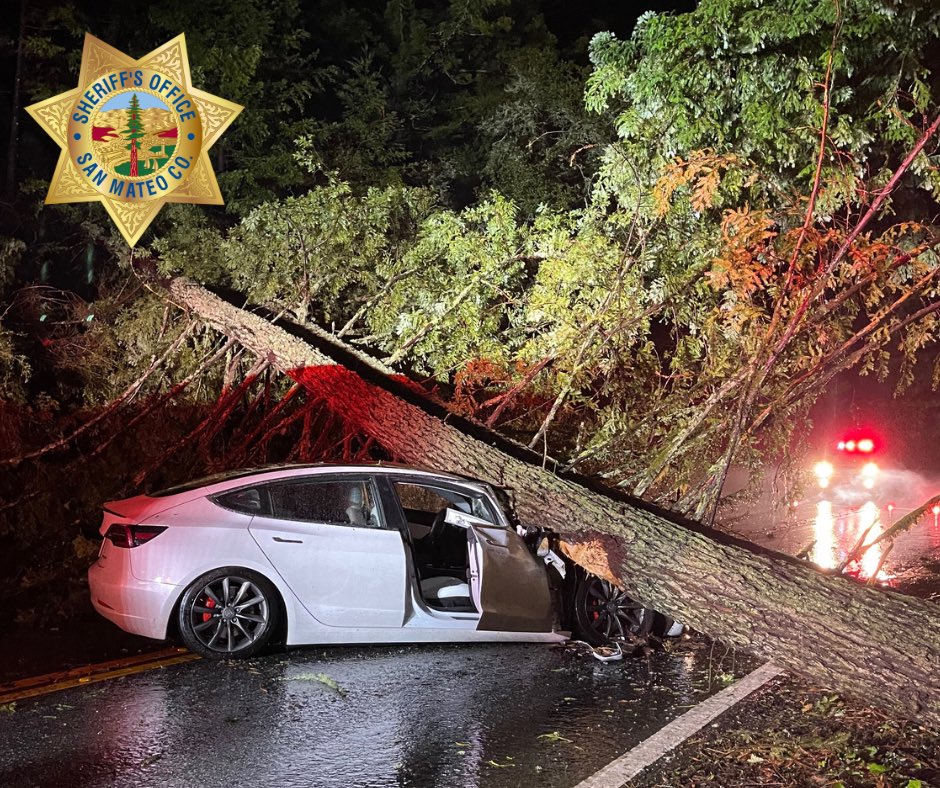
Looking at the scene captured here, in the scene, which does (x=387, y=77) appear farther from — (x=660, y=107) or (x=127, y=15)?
(x=660, y=107)

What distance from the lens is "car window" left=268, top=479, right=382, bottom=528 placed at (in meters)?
5.94

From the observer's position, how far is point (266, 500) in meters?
5.95

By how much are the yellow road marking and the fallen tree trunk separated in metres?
2.54

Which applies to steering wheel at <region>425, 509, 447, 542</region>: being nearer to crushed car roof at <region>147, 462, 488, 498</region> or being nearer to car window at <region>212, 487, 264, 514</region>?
crushed car roof at <region>147, 462, 488, 498</region>

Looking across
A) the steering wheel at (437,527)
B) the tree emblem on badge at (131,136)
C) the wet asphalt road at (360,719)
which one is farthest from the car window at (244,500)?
the tree emblem on badge at (131,136)

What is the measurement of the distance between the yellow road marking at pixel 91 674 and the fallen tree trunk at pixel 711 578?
2.54 meters

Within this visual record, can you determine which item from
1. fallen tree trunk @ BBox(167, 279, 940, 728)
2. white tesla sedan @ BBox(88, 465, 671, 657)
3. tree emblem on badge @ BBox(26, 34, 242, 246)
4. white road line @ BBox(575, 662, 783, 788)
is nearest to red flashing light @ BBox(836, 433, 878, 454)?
fallen tree trunk @ BBox(167, 279, 940, 728)

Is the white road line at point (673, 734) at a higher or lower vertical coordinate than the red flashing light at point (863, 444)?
lower

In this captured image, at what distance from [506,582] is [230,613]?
1.72m

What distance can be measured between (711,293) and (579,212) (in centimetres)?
178

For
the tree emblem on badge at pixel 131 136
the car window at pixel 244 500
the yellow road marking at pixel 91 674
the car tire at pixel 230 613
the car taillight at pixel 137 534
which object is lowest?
the yellow road marking at pixel 91 674

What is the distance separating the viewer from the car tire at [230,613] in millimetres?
5621

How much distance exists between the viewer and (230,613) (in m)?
5.68

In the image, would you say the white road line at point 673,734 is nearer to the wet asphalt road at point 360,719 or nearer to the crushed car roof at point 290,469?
the wet asphalt road at point 360,719
